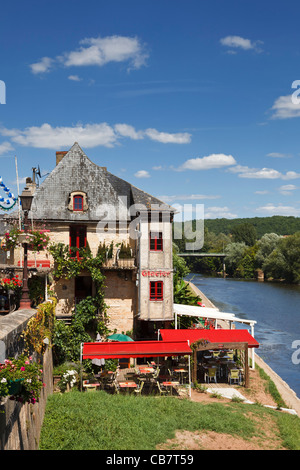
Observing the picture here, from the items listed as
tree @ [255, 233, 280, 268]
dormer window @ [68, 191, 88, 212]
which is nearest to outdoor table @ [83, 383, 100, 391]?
dormer window @ [68, 191, 88, 212]

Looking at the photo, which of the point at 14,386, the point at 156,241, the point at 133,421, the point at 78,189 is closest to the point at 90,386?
the point at 133,421

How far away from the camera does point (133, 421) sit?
14.9 metres

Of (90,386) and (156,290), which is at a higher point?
(156,290)

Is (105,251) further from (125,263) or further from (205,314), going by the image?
(205,314)

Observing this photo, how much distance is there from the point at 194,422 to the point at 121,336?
9.15 m

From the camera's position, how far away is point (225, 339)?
22.7 m

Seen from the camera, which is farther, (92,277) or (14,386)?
(92,277)

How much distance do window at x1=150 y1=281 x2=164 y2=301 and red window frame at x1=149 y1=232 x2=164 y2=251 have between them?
1.98 m

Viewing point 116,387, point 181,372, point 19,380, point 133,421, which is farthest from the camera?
point 181,372

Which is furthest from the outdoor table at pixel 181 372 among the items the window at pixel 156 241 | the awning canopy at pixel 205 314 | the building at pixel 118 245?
the window at pixel 156 241

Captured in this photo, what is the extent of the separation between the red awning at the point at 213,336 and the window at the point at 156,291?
2930mm

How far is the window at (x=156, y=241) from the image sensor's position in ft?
88.2

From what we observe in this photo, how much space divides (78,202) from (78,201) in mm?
68

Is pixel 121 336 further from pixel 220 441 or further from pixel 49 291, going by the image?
pixel 220 441
